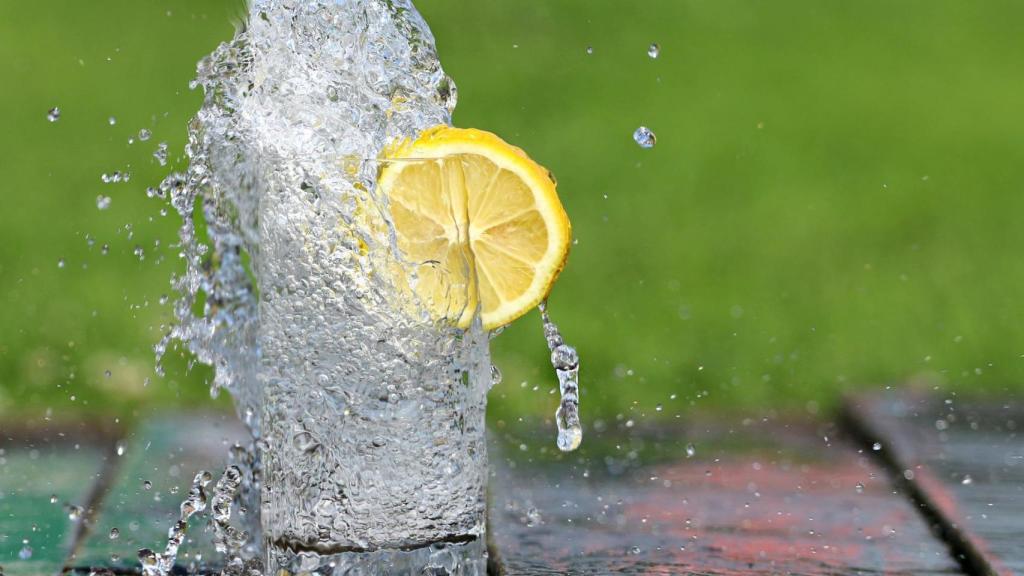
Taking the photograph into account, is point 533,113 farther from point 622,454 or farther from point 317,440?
point 317,440

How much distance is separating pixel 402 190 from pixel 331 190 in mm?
85

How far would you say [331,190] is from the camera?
179cm

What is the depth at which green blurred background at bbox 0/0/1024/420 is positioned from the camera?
3828 millimetres

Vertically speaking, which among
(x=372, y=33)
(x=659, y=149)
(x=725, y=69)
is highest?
(x=725, y=69)

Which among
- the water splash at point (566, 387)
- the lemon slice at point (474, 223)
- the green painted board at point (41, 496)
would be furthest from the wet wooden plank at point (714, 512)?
the green painted board at point (41, 496)

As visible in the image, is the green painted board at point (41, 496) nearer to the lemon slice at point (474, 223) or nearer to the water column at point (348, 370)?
the water column at point (348, 370)

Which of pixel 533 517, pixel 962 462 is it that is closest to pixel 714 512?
pixel 533 517

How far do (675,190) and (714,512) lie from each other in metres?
2.86

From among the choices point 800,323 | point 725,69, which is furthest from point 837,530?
point 725,69

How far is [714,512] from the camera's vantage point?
2.28m

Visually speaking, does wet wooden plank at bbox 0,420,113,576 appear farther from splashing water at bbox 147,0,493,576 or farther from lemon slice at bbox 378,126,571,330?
lemon slice at bbox 378,126,571,330

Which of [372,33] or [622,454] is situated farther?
[622,454]

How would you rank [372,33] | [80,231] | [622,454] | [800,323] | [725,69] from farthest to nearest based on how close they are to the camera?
[725,69] < [80,231] < [800,323] < [622,454] < [372,33]

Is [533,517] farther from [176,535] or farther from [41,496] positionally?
[41,496]
